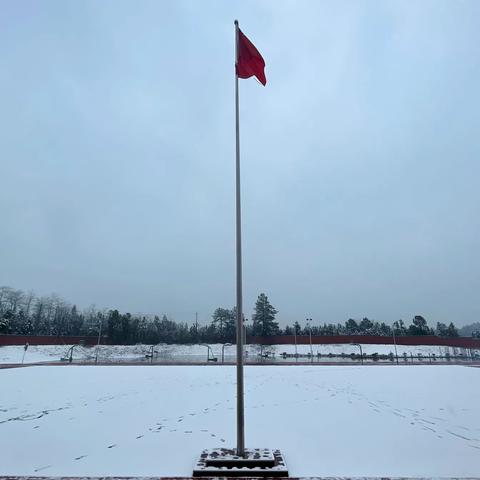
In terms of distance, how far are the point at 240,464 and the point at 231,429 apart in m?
2.39

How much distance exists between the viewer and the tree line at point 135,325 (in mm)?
64312

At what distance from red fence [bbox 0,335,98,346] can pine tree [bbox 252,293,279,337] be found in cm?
2749

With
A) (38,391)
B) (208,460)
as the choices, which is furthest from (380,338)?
(208,460)

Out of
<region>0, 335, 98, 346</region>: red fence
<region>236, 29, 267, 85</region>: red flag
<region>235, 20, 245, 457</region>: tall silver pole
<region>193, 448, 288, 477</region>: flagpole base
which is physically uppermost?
<region>236, 29, 267, 85</region>: red flag

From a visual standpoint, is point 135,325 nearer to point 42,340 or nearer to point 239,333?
point 42,340

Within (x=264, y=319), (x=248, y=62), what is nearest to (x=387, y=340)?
(x=264, y=319)

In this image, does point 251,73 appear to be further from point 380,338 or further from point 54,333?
point 54,333

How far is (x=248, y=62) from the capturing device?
796cm

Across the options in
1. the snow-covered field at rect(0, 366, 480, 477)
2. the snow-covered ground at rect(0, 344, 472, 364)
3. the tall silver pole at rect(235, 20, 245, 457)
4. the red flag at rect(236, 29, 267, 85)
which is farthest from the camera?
the snow-covered ground at rect(0, 344, 472, 364)

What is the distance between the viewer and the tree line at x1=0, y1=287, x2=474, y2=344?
64312mm

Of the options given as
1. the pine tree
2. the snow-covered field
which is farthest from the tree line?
the snow-covered field

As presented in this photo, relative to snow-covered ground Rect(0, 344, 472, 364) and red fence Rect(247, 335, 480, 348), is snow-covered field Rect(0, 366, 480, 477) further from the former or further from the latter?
red fence Rect(247, 335, 480, 348)

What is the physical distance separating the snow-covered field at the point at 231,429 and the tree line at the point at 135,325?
1833 inches

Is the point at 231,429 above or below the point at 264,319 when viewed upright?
below
